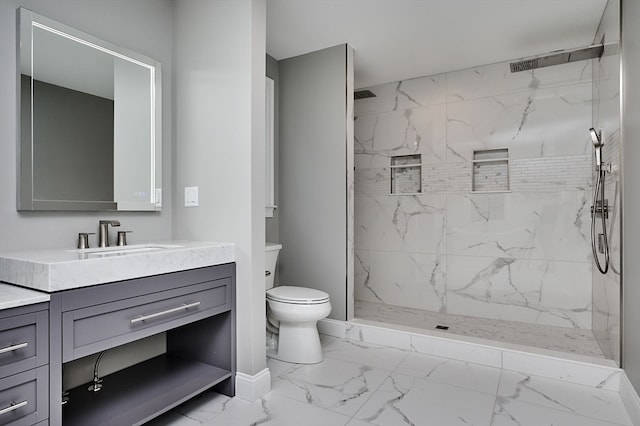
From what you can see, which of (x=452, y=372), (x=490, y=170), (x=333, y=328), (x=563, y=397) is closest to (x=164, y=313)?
(x=333, y=328)

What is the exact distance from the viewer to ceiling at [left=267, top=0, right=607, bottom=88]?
2443 mm

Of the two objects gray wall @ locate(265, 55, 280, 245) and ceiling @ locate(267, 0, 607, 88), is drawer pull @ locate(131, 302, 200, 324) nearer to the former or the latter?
gray wall @ locate(265, 55, 280, 245)

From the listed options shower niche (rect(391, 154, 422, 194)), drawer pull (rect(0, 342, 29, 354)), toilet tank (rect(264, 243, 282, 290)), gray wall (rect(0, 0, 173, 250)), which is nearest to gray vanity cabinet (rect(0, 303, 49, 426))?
drawer pull (rect(0, 342, 29, 354))

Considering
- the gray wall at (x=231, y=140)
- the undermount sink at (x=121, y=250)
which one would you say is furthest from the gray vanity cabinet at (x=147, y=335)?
the undermount sink at (x=121, y=250)

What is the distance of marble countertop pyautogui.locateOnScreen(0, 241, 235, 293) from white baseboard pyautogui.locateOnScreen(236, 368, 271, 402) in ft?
2.24

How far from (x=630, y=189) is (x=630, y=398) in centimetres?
108

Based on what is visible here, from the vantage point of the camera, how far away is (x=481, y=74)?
3434mm

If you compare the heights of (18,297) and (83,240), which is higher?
(83,240)

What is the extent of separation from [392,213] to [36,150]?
120 inches

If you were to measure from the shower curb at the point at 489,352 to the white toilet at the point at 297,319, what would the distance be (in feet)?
1.68

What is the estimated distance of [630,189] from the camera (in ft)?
6.26

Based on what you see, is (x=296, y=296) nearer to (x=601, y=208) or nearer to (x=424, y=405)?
(x=424, y=405)

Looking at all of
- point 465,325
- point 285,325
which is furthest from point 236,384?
point 465,325

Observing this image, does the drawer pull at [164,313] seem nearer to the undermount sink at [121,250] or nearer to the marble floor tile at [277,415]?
the undermount sink at [121,250]
